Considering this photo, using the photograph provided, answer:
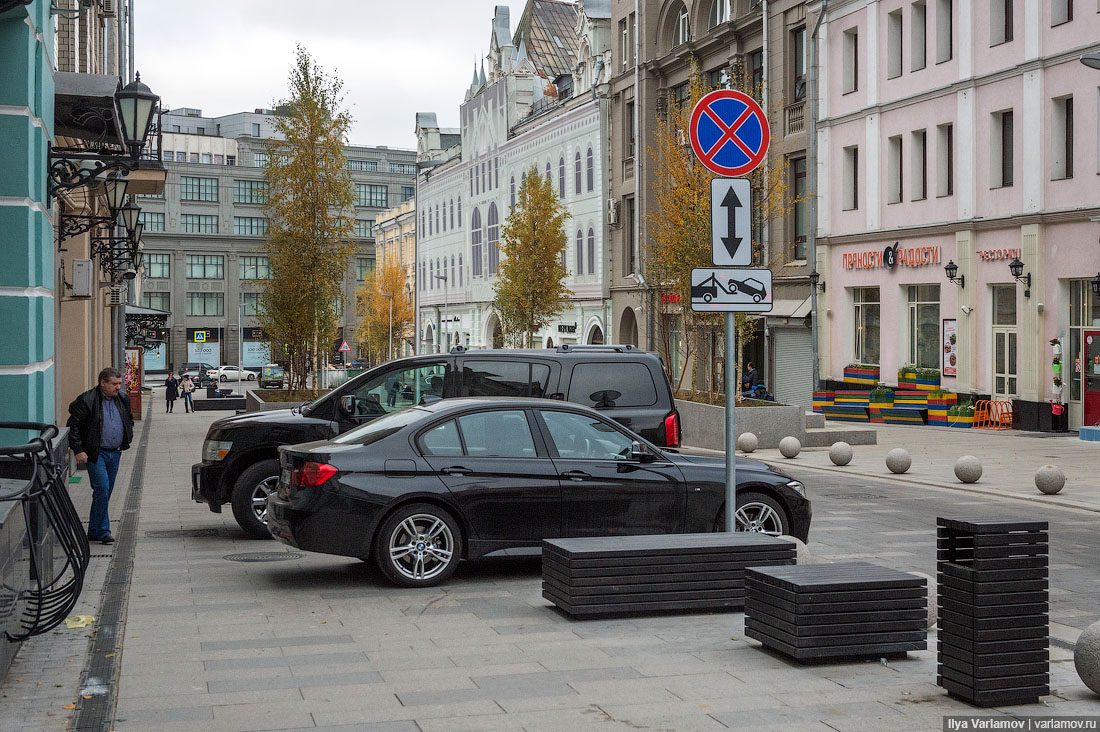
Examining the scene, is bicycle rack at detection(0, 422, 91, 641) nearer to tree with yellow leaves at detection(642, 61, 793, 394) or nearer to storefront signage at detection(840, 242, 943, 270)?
tree with yellow leaves at detection(642, 61, 793, 394)

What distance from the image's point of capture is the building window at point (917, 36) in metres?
35.2

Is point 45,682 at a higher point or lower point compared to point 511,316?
lower

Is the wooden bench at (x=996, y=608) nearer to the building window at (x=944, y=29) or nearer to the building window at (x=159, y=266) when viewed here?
the building window at (x=944, y=29)

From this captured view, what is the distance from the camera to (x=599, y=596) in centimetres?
858

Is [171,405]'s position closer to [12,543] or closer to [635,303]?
[635,303]

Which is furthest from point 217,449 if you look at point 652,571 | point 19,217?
point 652,571

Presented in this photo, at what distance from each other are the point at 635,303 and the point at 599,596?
43.5m

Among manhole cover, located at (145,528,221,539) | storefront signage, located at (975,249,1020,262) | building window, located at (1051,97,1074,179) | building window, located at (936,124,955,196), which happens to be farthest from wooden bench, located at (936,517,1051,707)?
building window, located at (936,124,955,196)

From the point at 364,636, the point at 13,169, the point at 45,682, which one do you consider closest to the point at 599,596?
the point at 364,636

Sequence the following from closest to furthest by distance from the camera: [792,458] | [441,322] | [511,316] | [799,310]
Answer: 1. [792,458]
2. [799,310]
3. [511,316]
4. [441,322]

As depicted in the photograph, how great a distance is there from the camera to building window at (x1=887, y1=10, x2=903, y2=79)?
36.1 m

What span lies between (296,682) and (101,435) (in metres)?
6.25

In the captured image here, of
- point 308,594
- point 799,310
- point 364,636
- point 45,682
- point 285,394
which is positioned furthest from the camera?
point 799,310

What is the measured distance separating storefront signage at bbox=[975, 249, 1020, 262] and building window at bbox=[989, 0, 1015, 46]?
4.97m
